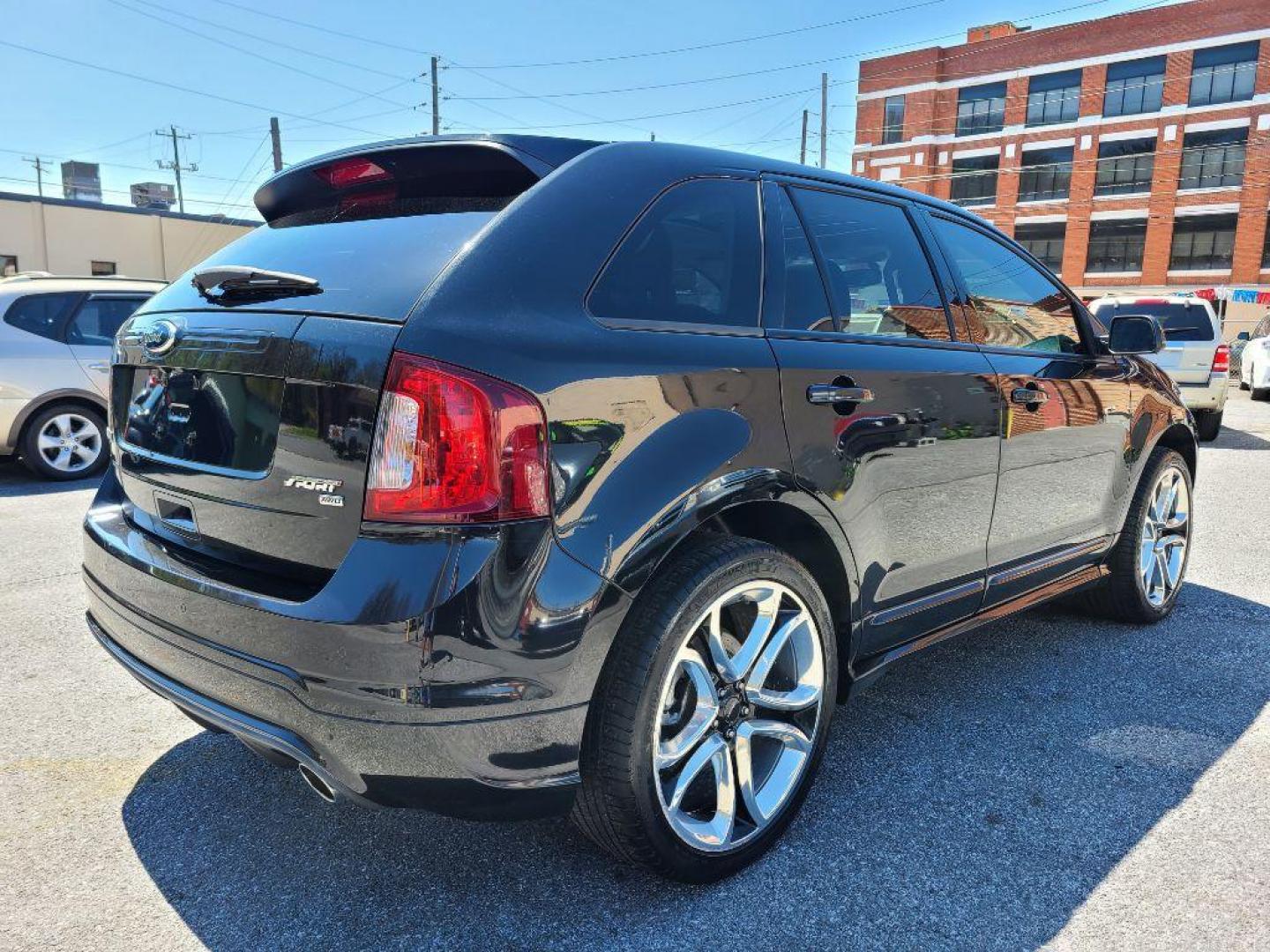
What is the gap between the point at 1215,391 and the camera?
1087cm

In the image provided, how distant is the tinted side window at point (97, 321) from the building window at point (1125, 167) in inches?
1817

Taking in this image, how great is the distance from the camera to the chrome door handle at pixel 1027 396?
10.2 ft

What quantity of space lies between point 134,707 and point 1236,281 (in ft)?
157

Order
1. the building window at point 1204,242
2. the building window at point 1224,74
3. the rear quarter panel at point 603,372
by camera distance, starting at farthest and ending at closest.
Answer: the building window at point 1204,242 → the building window at point 1224,74 → the rear quarter panel at point 603,372

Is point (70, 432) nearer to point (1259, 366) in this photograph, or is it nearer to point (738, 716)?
point (738, 716)

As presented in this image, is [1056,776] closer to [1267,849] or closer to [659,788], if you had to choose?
[1267,849]

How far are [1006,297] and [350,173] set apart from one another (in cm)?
236

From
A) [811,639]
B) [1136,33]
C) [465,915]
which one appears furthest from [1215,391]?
[1136,33]

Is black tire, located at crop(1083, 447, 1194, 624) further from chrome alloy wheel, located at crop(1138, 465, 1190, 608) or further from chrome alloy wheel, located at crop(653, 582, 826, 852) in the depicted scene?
chrome alloy wheel, located at crop(653, 582, 826, 852)

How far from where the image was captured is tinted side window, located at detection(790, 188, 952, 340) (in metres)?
2.64

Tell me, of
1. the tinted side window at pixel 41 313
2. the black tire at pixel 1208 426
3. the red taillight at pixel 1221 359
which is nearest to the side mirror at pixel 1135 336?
the tinted side window at pixel 41 313

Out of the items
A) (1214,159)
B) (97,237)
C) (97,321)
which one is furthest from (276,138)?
(1214,159)

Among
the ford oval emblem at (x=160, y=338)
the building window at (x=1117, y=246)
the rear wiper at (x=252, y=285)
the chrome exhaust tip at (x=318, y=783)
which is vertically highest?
the building window at (x=1117, y=246)

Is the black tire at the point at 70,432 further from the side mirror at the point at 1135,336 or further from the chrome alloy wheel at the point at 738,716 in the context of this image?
the side mirror at the point at 1135,336
